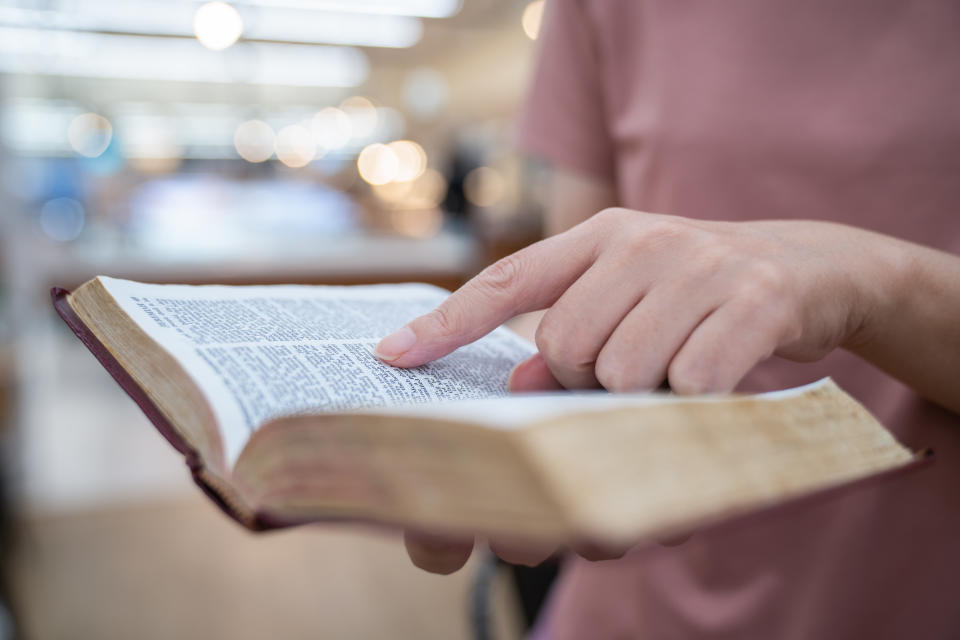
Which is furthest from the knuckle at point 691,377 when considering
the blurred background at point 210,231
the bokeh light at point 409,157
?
the bokeh light at point 409,157

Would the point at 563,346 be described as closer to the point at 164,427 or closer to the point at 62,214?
the point at 164,427

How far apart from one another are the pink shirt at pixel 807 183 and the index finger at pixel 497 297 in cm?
30

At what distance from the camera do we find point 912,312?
0.37 metres

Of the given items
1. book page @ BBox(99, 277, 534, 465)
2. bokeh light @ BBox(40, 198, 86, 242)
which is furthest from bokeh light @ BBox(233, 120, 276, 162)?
book page @ BBox(99, 277, 534, 465)

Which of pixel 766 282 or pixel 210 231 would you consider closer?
pixel 766 282

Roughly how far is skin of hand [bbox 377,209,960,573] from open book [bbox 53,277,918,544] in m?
0.03

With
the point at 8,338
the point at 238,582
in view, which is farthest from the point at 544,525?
the point at 8,338

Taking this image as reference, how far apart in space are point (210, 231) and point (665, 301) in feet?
13.9

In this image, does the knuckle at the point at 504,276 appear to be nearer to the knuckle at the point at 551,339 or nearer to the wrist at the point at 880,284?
the knuckle at the point at 551,339

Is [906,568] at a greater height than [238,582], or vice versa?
[906,568]

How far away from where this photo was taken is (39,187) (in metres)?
6.61

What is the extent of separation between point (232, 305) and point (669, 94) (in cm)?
42

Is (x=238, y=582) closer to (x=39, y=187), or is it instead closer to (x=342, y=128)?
(x=39, y=187)

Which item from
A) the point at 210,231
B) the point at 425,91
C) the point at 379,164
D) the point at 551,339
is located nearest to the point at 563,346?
the point at 551,339
